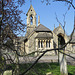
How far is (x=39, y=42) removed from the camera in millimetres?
25703

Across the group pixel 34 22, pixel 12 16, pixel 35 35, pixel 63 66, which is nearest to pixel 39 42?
pixel 35 35

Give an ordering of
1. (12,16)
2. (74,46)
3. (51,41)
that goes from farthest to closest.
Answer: (74,46) < (51,41) < (12,16)

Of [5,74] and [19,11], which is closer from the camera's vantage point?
[5,74]

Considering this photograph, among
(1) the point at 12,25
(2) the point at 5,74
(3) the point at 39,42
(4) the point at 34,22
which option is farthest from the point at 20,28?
(4) the point at 34,22

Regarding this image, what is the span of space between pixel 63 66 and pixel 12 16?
15.5 feet

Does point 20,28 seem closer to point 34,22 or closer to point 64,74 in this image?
point 64,74

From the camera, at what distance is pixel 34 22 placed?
3256cm

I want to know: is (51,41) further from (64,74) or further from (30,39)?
(64,74)

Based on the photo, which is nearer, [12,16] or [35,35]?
[12,16]

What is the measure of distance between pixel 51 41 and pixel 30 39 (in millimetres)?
5011

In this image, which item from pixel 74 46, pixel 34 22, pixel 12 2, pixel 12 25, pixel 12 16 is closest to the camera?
pixel 12 25

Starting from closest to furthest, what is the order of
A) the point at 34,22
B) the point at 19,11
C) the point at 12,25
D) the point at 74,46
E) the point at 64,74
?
the point at 12,25 → the point at 19,11 → the point at 64,74 → the point at 74,46 → the point at 34,22

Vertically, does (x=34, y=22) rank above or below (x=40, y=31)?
above

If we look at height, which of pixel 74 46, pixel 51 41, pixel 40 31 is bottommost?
pixel 74 46
